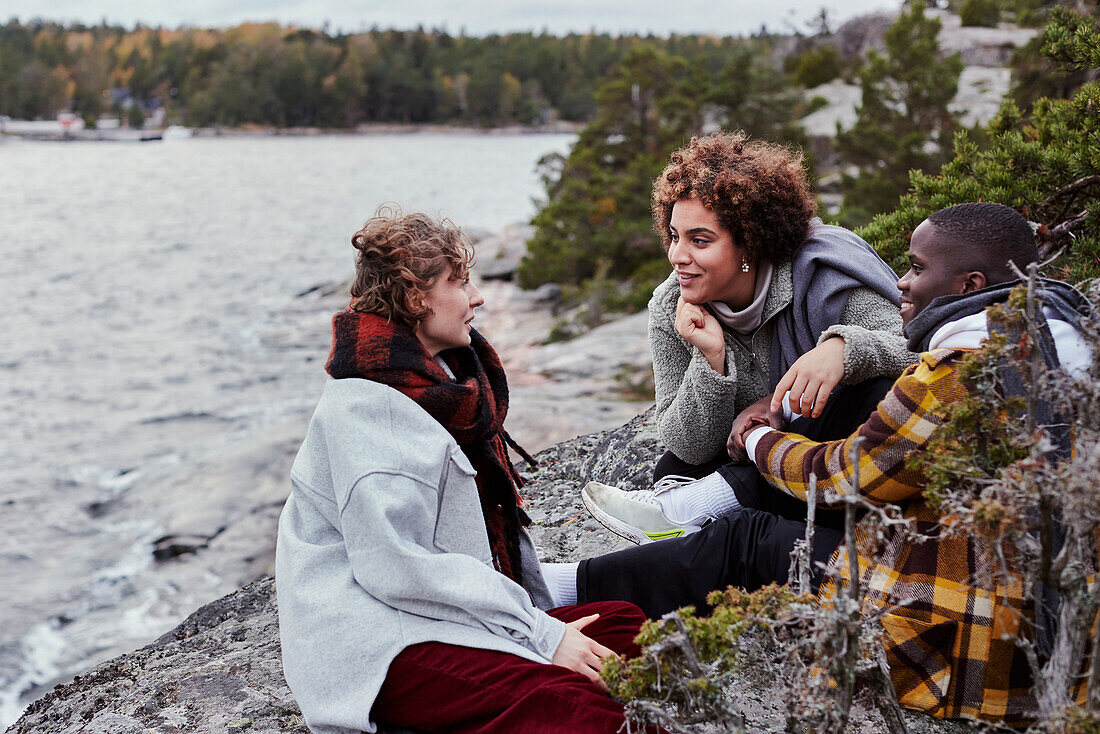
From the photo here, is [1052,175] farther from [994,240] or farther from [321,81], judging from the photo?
[321,81]

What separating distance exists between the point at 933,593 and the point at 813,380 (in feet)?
2.60

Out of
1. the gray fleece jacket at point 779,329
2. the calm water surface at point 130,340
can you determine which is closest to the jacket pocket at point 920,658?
the gray fleece jacket at point 779,329

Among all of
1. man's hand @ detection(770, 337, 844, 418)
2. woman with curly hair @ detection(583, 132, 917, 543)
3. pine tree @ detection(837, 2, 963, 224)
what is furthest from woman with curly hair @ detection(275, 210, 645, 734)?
pine tree @ detection(837, 2, 963, 224)

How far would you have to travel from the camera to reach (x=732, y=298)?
3252 mm

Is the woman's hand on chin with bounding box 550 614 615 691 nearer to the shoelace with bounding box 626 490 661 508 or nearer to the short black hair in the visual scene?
the shoelace with bounding box 626 490 661 508

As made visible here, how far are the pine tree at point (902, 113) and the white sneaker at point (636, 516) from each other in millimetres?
7590

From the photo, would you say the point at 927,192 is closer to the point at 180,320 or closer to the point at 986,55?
the point at 986,55

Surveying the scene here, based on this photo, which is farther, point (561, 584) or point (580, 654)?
point (561, 584)

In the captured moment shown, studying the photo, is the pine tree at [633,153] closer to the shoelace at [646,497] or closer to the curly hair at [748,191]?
the curly hair at [748,191]

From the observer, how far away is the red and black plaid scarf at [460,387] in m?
2.36

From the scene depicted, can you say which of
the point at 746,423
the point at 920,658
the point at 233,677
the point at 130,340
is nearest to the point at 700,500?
the point at 746,423

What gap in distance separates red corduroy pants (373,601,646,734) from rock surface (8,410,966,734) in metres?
0.60

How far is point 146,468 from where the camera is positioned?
11.2m

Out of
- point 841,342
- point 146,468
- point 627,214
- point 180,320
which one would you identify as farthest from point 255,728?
point 180,320
